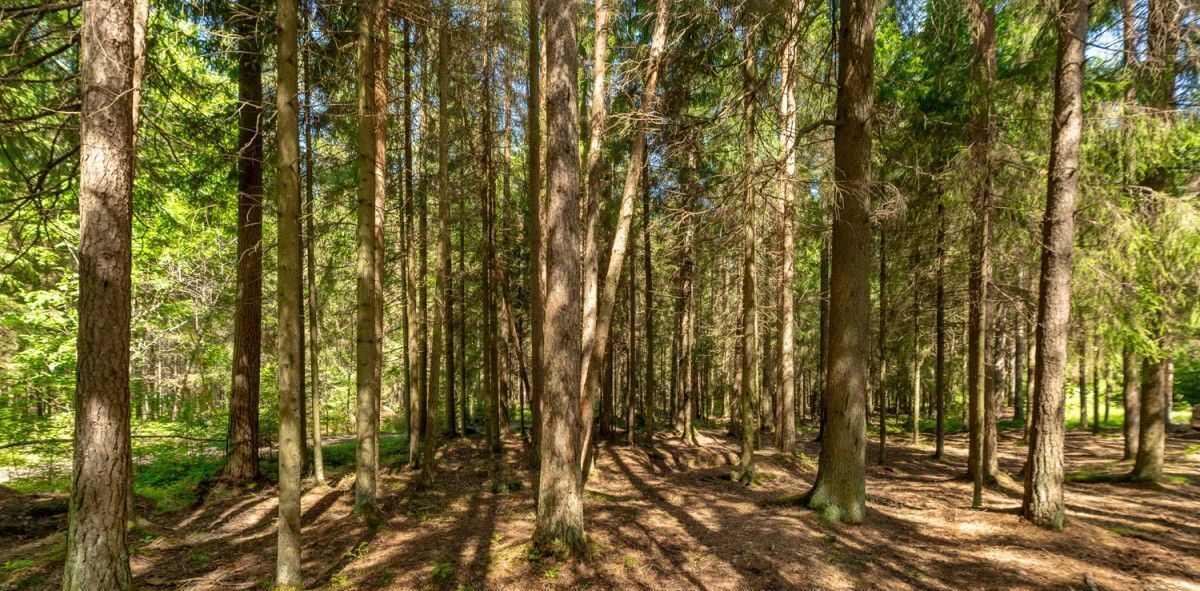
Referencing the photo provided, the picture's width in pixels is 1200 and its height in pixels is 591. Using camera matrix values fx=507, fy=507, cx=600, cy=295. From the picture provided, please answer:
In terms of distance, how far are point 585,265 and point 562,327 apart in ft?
7.98

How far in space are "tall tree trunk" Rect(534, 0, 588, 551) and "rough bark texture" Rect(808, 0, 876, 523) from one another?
3.81m

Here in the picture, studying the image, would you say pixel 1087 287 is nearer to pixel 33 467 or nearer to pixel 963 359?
pixel 963 359

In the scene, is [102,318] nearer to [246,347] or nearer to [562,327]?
[562,327]

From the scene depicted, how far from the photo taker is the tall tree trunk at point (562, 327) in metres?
6.10

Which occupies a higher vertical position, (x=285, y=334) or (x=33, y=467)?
(x=285, y=334)

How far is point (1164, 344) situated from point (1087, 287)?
2.70 metres

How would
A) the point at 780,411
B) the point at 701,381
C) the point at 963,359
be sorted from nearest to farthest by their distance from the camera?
the point at 780,411, the point at 963,359, the point at 701,381

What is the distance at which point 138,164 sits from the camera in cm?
743

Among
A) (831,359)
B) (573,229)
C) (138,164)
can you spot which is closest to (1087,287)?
(831,359)

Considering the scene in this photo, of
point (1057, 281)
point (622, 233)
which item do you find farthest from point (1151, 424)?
point (622, 233)

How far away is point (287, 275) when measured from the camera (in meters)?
5.17

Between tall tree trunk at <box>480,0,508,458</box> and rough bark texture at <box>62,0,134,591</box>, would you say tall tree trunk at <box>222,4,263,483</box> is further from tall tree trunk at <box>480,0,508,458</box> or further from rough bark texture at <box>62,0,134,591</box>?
rough bark texture at <box>62,0,134,591</box>

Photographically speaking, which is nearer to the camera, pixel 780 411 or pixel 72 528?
pixel 72 528

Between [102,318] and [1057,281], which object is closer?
[102,318]
